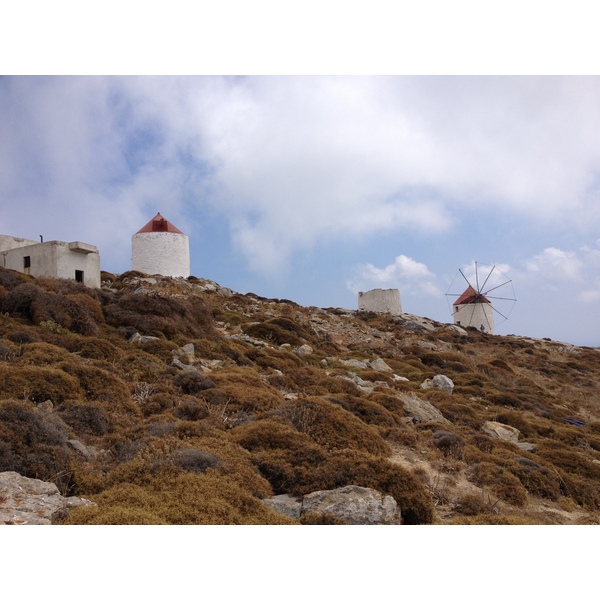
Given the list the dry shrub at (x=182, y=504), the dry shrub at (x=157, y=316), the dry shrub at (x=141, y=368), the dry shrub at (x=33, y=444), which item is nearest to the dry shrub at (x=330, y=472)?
the dry shrub at (x=182, y=504)

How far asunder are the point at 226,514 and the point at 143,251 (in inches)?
1484

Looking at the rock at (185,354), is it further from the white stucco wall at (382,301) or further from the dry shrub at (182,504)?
the white stucco wall at (382,301)

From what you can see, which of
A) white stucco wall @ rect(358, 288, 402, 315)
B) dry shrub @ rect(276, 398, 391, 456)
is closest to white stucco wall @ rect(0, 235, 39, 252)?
dry shrub @ rect(276, 398, 391, 456)

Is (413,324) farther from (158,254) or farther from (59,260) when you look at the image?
(59,260)

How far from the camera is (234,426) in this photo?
10773 mm

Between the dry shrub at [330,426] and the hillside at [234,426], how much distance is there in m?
0.03

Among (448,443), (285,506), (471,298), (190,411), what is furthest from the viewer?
(471,298)

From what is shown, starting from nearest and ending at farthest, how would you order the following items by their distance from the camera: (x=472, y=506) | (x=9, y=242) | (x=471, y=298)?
(x=472, y=506) < (x=9, y=242) < (x=471, y=298)

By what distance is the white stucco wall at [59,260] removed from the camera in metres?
23.0

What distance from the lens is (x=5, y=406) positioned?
27.3 ft

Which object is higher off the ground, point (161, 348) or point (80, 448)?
point (161, 348)

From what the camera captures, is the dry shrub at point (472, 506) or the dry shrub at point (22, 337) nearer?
the dry shrub at point (472, 506)

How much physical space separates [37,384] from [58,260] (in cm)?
1403

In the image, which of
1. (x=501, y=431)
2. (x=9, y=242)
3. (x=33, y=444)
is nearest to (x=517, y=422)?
(x=501, y=431)
